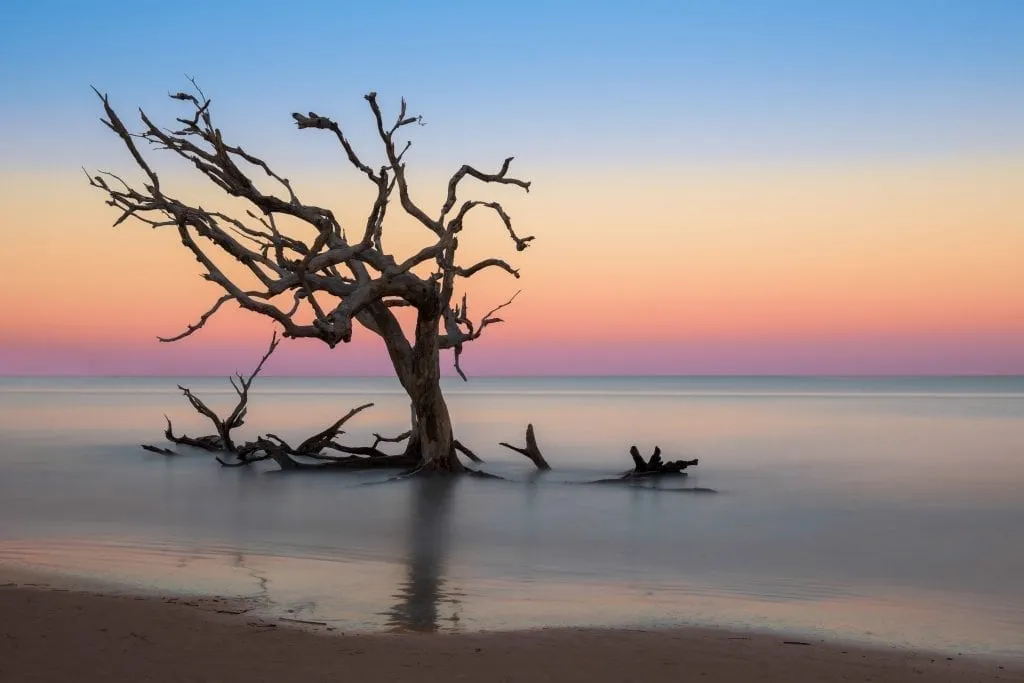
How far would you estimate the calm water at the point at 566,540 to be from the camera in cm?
781

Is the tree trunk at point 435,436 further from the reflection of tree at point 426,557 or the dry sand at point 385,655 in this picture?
the dry sand at point 385,655

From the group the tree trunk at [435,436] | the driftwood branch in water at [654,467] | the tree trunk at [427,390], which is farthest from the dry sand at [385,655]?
the driftwood branch in water at [654,467]

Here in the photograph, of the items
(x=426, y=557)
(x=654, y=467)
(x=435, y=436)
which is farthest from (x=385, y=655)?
(x=654, y=467)

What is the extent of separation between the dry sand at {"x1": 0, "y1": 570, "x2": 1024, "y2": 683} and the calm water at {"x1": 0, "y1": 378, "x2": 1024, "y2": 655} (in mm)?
826

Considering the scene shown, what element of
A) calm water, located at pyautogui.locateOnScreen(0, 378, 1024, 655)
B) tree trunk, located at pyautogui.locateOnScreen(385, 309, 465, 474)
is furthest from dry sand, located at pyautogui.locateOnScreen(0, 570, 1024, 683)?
tree trunk, located at pyautogui.locateOnScreen(385, 309, 465, 474)

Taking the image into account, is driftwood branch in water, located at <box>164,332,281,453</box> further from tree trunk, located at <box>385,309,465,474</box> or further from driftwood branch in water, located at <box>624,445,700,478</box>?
driftwood branch in water, located at <box>624,445,700,478</box>

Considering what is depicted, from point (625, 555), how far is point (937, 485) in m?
9.99

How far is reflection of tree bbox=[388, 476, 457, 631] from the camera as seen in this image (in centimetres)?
725

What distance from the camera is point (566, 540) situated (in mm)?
11758

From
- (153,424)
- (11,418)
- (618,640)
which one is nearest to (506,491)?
(618,640)

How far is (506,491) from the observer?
16297mm

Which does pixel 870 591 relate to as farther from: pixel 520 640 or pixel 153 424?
pixel 153 424

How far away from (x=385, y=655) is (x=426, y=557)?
15.9ft

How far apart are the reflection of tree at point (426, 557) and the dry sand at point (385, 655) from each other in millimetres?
906
